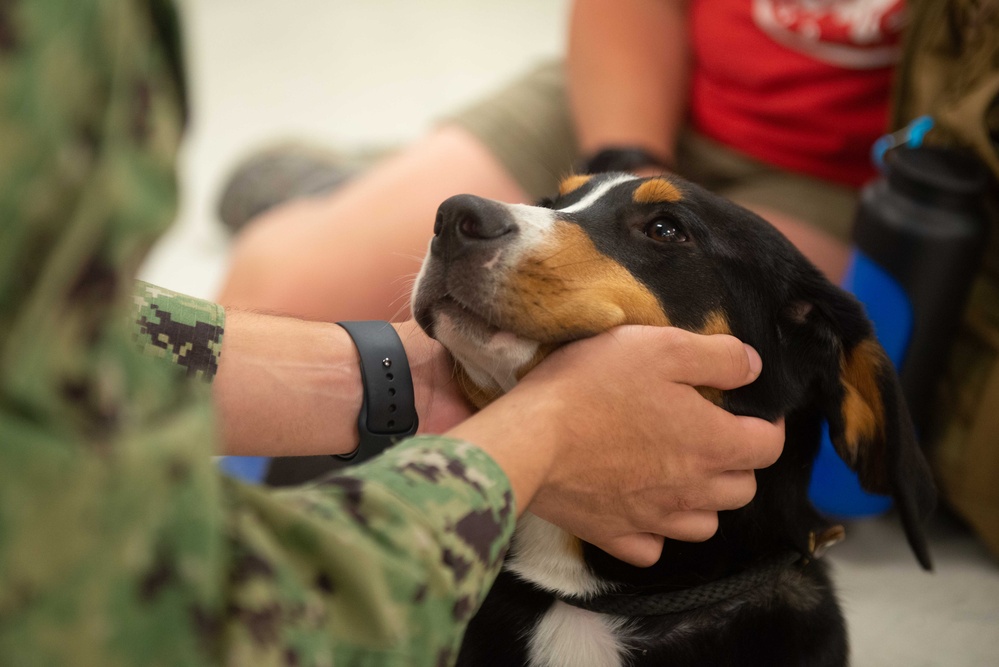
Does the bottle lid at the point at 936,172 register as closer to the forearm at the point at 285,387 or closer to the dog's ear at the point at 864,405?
the dog's ear at the point at 864,405

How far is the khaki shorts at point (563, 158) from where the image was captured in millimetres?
2211

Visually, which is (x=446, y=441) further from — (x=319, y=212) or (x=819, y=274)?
(x=319, y=212)

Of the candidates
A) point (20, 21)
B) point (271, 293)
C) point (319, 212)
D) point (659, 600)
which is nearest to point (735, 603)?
point (659, 600)

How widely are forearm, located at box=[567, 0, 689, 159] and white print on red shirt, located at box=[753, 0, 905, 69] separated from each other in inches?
11.7

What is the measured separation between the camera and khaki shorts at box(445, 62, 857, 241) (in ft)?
7.25

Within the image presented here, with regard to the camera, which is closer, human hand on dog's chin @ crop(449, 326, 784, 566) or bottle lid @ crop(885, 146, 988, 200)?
human hand on dog's chin @ crop(449, 326, 784, 566)

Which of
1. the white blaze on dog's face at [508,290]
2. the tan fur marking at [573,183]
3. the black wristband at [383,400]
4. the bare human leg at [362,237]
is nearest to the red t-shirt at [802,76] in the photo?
the bare human leg at [362,237]

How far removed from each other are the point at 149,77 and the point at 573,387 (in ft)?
2.01

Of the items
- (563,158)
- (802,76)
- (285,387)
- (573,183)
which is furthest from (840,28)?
(285,387)

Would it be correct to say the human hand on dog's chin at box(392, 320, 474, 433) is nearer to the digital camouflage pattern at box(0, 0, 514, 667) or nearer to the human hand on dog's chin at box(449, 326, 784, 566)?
the human hand on dog's chin at box(449, 326, 784, 566)

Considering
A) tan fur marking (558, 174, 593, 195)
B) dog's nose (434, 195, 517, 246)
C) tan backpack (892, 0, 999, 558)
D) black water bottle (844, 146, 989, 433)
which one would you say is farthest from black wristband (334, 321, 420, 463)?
tan backpack (892, 0, 999, 558)

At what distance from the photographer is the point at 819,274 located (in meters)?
1.36

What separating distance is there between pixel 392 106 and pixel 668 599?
12.0 feet

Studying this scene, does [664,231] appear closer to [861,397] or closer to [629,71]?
[861,397]
